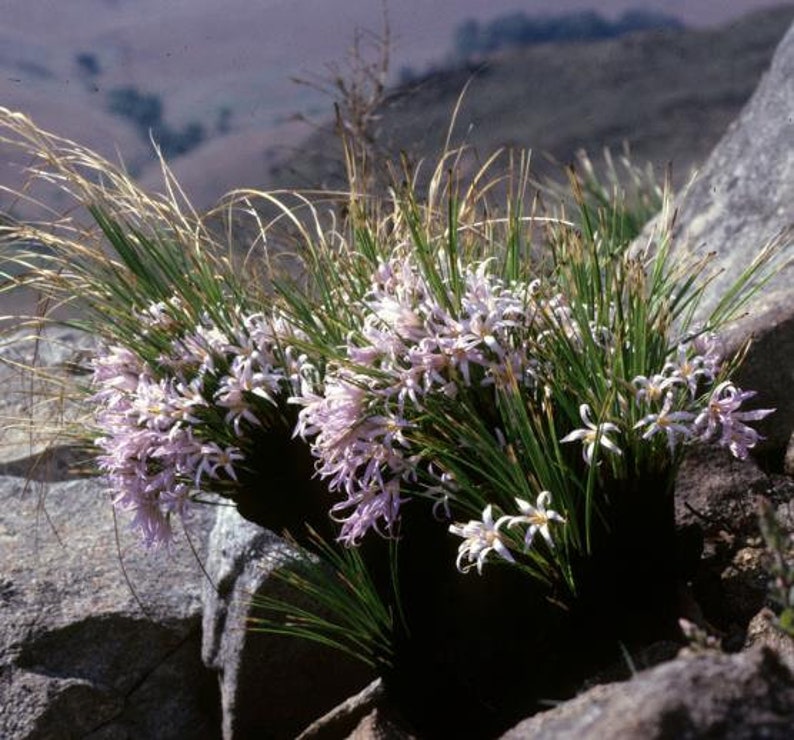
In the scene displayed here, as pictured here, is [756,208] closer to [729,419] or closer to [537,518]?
[729,419]

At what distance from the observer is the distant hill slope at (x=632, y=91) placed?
21719 millimetres

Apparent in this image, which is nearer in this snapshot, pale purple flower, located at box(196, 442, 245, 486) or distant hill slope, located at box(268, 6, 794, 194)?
pale purple flower, located at box(196, 442, 245, 486)

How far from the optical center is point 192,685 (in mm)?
4375

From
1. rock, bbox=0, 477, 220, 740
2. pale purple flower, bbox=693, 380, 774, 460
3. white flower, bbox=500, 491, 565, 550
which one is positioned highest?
rock, bbox=0, 477, 220, 740

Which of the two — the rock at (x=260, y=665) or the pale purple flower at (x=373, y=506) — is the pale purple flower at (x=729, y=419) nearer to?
the pale purple flower at (x=373, y=506)

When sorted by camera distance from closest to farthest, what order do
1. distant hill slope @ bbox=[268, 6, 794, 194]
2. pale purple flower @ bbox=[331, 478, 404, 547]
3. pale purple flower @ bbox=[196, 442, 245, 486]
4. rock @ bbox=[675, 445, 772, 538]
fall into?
pale purple flower @ bbox=[331, 478, 404, 547]
pale purple flower @ bbox=[196, 442, 245, 486]
rock @ bbox=[675, 445, 772, 538]
distant hill slope @ bbox=[268, 6, 794, 194]

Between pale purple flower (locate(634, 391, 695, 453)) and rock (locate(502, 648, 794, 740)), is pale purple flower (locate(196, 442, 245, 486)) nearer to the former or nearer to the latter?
pale purple flower (locate(634, 391, 695, 453))

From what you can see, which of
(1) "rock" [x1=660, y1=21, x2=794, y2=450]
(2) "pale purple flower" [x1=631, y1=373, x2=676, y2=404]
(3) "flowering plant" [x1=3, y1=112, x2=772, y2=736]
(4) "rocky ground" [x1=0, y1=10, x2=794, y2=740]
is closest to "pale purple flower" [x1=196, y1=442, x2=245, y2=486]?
(3) "flowering plant" [x1=3, y1=112, x2=772, y2=736]

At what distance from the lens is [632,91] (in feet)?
80.3

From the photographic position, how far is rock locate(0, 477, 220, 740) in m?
4.12

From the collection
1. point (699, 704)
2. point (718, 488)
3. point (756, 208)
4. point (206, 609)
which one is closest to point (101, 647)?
point (206, 609)

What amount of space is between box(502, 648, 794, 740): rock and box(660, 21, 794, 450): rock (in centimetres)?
→ 203

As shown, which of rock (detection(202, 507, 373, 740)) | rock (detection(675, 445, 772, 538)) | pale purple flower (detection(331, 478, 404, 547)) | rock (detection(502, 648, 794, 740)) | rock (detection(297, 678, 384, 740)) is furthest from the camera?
rock (detection(202, 507, 373, 740))

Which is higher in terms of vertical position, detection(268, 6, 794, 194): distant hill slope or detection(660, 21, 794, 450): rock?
detection(268, 6, 794, 194): distant hill slope
